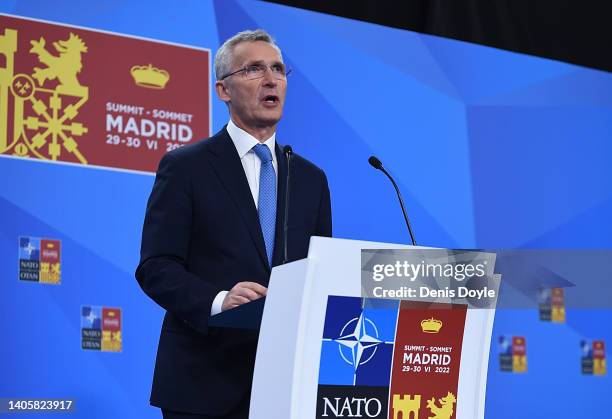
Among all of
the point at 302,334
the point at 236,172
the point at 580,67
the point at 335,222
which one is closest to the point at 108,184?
the point at 335,222

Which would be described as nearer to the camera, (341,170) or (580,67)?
(341,170)

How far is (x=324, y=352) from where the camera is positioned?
5.05ft

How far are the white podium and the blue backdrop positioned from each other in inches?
82.5

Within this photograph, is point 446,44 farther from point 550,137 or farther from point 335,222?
point 335,222

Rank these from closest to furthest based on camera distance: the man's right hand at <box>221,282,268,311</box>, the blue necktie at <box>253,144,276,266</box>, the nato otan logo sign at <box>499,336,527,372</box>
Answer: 1. the man's right hand at <box>221,282,268,311</box>
2. the blue necktie at <box>253,144,276,266</box>
3. the nato otan logo sign at <box>499,336,527,372</box>

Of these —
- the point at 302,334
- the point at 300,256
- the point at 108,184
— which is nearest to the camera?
the point at 302,334

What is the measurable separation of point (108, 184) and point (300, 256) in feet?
5.60

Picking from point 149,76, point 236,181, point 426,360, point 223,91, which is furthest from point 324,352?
point 149,76

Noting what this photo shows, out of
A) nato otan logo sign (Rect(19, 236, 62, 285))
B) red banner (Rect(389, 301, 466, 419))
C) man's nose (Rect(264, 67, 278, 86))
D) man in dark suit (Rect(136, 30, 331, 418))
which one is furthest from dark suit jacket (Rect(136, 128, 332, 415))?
nato otan logo sign (Rect(19, 236, 62, 285))

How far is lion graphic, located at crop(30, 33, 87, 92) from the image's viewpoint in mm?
3639

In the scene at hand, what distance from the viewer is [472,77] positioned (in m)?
4.87

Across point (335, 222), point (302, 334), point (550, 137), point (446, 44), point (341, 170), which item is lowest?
point (302, 334)

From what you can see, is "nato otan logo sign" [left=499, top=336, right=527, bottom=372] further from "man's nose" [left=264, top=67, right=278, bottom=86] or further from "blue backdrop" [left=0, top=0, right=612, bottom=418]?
"man's nose" [left=264, top=67, right=278, bottom=86]

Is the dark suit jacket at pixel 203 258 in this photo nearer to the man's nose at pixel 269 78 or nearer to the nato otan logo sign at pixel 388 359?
the man's nose at pixel 269 78
